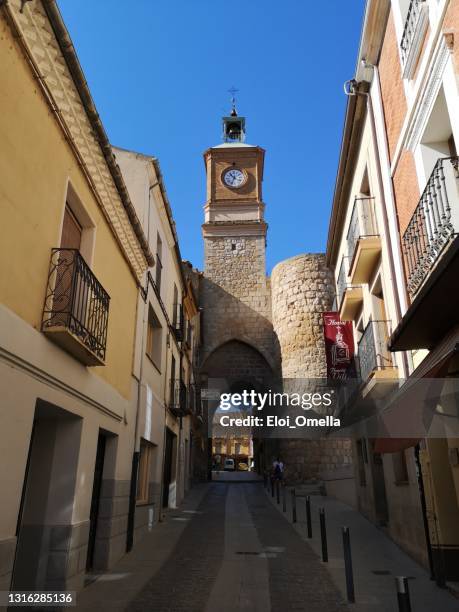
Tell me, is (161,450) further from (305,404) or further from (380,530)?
(305,404)

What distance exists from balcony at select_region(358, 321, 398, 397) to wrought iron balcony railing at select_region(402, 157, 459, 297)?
210 cm

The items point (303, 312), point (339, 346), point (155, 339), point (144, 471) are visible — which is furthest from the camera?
point (303, 312)

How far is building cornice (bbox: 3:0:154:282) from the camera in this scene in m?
4.31

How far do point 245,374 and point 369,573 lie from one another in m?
21.3

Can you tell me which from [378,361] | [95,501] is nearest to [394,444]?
[378,361]

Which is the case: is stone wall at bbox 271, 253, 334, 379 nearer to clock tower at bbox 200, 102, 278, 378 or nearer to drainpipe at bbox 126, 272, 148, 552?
clock tower at bbox 200, 102, 278, 378

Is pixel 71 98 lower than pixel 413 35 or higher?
lower

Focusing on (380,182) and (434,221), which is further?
(380,182)

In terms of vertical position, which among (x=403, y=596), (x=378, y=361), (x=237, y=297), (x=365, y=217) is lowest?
(x=403, y=596)

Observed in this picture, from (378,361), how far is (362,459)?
434 centimetres

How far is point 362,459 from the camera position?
39.4ft

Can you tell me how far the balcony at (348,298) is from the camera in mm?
10961

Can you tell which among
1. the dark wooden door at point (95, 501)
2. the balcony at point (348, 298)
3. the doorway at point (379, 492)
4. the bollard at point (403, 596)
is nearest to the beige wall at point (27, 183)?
the dark wooden door at point (95, 501)

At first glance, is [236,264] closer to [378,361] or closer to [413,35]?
[378,361]
